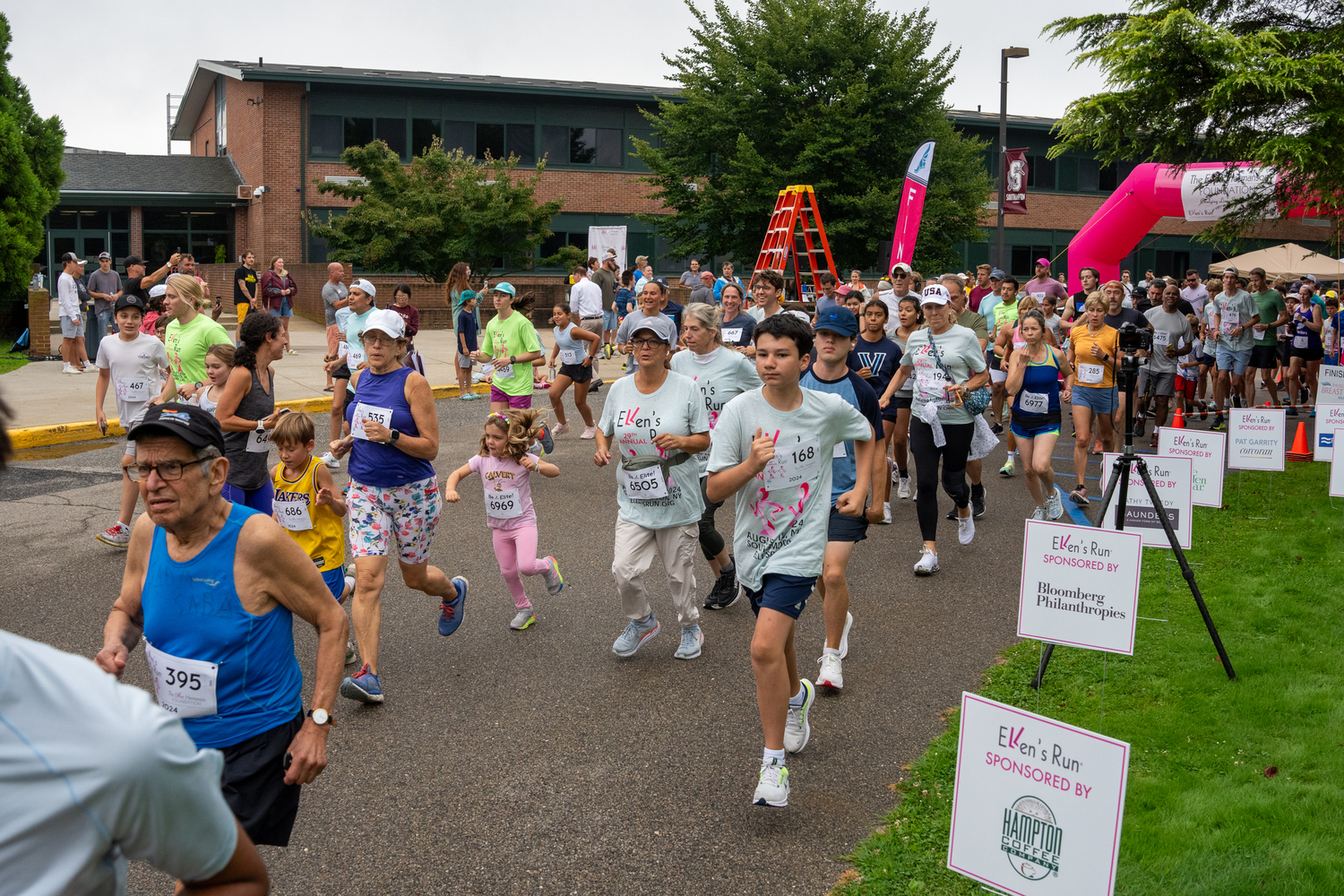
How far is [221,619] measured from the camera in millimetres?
3062

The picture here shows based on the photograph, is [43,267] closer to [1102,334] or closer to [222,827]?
[1102,334]

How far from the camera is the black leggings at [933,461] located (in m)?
8.42

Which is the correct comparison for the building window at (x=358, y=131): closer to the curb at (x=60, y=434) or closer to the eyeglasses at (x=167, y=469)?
the curb at (x=60, y=434)

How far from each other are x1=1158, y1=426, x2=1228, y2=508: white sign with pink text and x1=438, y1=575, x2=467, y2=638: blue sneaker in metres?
5.13

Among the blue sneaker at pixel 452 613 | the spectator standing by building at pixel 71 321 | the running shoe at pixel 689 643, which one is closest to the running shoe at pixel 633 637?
the running shoe at pixel 689 643

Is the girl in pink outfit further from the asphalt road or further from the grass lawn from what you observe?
the grass lawn

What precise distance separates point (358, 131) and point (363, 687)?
111 ft

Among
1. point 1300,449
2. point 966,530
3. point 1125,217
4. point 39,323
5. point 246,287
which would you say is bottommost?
point 966,530

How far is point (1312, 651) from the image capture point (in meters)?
6.20

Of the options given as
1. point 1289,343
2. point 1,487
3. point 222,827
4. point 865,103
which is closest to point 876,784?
point 222,827

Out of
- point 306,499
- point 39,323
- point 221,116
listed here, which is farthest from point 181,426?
point 221,116

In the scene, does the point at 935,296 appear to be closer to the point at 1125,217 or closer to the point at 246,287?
the point at 1125,217

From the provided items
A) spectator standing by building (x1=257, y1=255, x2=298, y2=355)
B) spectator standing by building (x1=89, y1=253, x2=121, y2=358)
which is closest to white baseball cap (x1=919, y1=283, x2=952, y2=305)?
spectator standing by building (x1=89, y1=253, x2=121, y2=358)

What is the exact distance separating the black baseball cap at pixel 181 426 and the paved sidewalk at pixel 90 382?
9.95 meters
